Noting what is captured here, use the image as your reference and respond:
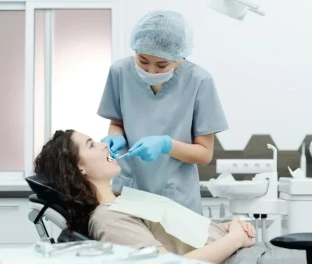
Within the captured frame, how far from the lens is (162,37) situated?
213 cm

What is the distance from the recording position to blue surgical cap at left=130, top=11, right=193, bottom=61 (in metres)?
2.13

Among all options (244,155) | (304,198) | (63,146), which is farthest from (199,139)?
(244,155)

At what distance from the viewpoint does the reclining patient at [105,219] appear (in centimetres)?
177

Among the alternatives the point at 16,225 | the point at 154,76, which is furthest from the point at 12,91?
the point at 154,76

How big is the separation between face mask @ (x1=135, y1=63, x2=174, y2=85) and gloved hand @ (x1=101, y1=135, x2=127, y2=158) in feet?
0.78

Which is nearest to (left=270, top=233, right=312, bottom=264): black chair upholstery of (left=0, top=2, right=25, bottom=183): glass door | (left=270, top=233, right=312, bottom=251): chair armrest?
(left=270, top=233, right=312, bottom=251): chair armrest

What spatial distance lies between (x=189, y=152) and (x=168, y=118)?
18 cm

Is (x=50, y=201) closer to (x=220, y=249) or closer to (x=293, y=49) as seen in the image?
(x=220, y=249)

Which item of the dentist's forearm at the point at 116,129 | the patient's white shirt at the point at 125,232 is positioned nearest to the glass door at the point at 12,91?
the dentist's forearm at the point at 116,129

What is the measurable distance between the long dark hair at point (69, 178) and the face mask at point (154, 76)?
34 centimetres

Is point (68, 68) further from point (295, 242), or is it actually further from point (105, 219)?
point (295, 242)

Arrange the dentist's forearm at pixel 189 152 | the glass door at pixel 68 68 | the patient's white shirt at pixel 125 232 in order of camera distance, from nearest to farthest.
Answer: the patient's white shirt at pixel 125 232
the dentist's forearm at pixel 189 152
the glass door at pixel 68 68

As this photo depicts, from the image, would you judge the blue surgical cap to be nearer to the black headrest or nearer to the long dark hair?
the long dark hair

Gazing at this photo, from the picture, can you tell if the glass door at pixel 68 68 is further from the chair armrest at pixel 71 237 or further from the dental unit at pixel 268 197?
the chair armrest at pixel 71 237
